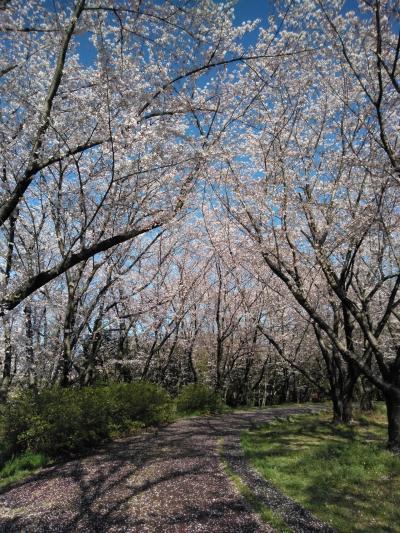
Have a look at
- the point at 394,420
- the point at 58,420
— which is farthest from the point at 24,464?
the point at 394,420

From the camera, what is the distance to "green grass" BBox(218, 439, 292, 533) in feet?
18.6

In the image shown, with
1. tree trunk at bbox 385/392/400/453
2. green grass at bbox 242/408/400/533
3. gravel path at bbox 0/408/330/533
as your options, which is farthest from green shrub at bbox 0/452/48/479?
tree trunk at bbox 385/392/400/453

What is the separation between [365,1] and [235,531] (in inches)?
350

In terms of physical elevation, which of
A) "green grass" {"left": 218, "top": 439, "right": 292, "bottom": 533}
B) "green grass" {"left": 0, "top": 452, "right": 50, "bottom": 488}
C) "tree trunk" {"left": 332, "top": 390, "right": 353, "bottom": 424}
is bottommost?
"green grass" {"left": 0, "top": 452, "right": 50, "bottom": 488}

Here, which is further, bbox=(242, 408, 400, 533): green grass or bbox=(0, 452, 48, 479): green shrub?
bbox=(0, 452, 48, 479): green shrub

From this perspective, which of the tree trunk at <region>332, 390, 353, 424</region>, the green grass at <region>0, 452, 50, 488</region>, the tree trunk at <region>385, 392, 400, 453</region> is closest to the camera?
the green grass at <region>0, 452, 50, 488</region>

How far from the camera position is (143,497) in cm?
717

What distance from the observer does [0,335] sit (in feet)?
44.8

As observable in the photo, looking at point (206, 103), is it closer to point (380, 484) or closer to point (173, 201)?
point (173, 201)

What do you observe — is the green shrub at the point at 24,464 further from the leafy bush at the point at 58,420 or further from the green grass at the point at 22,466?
the leafy bush at the point at 58,420

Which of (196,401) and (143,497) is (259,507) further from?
(196,401)

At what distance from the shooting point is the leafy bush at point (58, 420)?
10250 mm

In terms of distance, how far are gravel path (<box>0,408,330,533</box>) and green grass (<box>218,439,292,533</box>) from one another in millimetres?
111

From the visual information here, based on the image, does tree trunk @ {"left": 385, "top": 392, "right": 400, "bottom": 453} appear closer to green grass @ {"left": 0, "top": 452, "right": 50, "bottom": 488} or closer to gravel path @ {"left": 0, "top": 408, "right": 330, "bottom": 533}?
gravel path @ {"left": 0, "top": 408, "right": 330, "bottom": 533}
